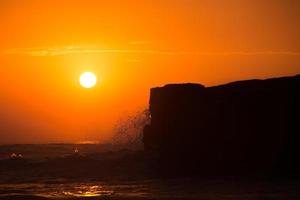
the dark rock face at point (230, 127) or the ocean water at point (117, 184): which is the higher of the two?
the dark rock face at point (230, 127)

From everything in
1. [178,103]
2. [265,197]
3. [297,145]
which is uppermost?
[178,103]

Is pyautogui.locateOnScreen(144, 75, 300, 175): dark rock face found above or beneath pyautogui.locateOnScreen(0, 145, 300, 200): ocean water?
above

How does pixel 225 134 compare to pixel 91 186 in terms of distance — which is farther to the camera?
pixel 225 134

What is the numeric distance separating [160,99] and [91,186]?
7651 millimetres

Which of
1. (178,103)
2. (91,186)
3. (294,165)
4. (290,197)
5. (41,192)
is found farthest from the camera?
(178,103)

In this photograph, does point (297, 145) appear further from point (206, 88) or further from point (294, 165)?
point (206, 88)

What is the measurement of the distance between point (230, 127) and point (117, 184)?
580cm

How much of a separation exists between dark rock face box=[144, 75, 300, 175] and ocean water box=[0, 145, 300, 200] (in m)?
1.48

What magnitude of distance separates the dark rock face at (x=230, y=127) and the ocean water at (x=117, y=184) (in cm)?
148

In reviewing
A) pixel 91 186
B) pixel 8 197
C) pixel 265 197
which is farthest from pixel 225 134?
pixel 8 197

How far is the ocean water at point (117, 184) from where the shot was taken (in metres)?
18.3

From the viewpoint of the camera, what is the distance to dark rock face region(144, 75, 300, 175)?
24.2 meters

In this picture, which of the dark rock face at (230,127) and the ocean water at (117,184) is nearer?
the ocean water at (117,184)

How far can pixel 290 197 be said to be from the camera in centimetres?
1694
